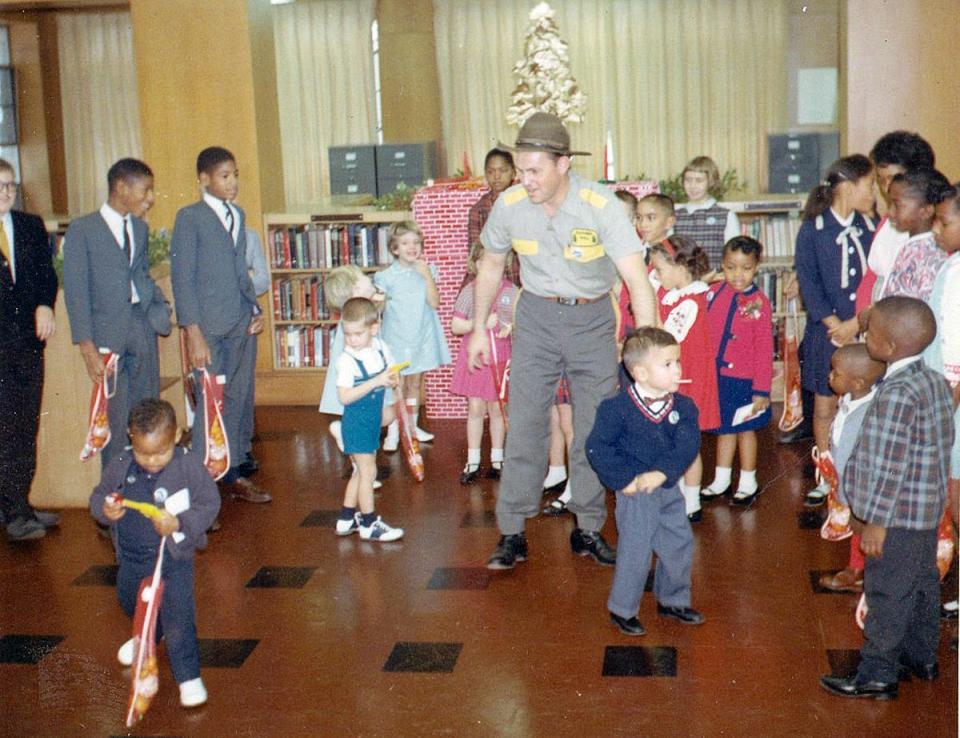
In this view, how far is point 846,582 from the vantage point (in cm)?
459

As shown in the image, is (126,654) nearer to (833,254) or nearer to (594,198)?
(594,198)

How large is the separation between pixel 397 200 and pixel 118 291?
3.20 meters

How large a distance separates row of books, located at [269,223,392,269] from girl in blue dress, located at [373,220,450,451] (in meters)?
1.47

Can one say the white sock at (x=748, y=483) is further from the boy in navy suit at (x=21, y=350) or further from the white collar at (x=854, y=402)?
the boy in navy suit at (x=21, y=350)

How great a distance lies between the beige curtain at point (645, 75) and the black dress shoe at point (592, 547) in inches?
312

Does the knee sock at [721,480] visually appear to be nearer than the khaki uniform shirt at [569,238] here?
No

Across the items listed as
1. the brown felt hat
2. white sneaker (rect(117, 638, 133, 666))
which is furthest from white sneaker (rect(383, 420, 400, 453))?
white sneaker (rect(117, 638, 133, 666))

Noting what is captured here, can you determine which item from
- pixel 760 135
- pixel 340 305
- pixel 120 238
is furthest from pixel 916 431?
pixel 760 135

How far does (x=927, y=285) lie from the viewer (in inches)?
170

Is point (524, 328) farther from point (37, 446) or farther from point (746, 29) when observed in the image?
point (746, 29)

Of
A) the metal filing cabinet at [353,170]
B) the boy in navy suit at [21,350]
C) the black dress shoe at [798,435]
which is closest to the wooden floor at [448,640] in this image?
the boy in navy suit at [21,350]

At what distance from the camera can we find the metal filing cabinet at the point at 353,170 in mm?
8703

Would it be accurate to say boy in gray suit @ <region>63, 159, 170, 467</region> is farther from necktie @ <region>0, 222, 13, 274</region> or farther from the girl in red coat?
the girl in red coat

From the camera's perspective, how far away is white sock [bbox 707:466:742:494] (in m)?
5.74
